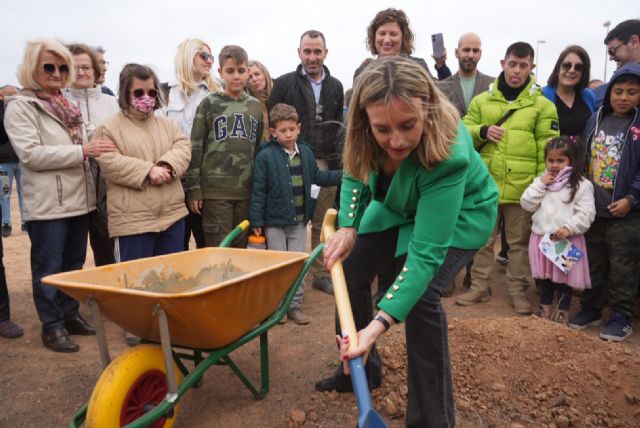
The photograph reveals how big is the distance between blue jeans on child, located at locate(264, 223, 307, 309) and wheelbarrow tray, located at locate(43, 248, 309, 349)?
1040 millimetres

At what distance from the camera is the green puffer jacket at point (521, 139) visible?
3963mm

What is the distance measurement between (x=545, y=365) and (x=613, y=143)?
71.6 inches

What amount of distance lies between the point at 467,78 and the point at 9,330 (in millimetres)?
4254

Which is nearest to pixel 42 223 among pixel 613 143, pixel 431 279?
pixel 431 279

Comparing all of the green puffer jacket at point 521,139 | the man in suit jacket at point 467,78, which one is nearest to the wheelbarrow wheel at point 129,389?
the green puffer jacket at point 521,139

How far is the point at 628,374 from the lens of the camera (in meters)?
2.74

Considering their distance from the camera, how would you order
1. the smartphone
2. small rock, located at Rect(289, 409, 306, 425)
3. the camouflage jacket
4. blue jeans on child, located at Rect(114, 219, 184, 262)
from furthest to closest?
the smartphone → the camouflage jacket → blue jeans on child, located at Rect(114, 219, 184, 262) → small rock, located at Rect(289, 409, 306, 425)

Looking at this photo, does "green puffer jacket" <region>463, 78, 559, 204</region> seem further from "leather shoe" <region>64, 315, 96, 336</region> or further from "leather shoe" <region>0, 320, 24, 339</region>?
"leather shoe" <region>0, 320, 24, 339</region>

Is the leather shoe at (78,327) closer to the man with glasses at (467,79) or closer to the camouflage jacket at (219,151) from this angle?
the camouflage jacket at (219,151)

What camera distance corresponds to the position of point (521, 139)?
13.0 feet

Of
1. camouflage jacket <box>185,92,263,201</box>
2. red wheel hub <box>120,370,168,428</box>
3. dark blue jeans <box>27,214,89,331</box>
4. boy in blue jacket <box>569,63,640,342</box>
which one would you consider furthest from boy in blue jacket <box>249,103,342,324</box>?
boy in blue jacket <box>569,63,640,342</box>

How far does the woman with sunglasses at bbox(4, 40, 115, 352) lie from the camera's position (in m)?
3.07

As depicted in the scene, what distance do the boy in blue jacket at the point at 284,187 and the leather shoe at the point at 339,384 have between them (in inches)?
41.7

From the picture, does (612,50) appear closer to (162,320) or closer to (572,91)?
(572,91)
